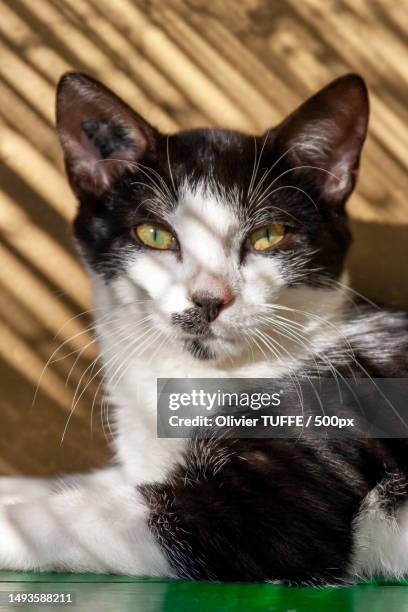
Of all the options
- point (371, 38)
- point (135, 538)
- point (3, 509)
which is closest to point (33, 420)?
point (3, 509)

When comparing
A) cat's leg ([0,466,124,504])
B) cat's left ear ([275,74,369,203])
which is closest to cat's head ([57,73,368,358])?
cat's left ear ([275,74,369,203])

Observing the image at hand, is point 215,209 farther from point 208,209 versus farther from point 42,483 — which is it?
point 42,483

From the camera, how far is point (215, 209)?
1.39 metres

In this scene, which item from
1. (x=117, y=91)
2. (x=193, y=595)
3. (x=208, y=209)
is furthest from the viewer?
(x=117, y=91)

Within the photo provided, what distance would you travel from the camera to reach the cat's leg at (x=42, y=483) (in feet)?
4.78

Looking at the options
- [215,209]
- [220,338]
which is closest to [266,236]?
[215,209]

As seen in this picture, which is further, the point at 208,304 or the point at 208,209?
the point at 208,209

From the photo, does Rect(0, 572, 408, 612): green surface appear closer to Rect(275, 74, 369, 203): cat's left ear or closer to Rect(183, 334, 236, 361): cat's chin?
Rect(183, 334, 236, 361): cat's chin

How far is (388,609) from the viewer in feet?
3.66

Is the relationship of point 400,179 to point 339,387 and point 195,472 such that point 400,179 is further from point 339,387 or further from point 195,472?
point 195,472

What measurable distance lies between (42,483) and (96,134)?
0.68 meters

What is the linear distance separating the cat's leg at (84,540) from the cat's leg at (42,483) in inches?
5.3

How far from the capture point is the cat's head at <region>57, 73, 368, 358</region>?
4.41ft

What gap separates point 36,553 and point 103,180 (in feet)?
2.14
